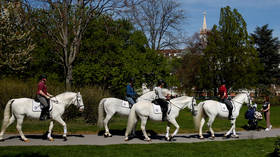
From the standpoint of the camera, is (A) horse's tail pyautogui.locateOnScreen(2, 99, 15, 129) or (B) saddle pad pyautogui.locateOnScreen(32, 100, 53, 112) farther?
(B) saddle pad pyautogui.locateOnScreen(32, 100, 53, 112)

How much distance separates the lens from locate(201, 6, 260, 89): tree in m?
40.5

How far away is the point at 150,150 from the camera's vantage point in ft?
33.5

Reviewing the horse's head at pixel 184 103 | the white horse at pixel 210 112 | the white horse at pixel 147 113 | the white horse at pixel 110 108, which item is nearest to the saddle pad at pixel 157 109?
the white horse at pixel 147 113

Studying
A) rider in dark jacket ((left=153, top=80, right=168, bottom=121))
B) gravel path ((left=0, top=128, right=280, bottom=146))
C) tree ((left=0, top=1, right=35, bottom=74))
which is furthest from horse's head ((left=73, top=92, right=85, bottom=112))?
tree ((left=0, top=1, right=35, bottom=74))

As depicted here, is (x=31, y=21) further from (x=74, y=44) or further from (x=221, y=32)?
(x=221, y=32)

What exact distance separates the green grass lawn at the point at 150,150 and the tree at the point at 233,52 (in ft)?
99.7

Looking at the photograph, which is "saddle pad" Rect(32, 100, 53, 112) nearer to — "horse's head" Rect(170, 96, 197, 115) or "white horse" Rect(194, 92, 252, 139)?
"horse's head" Rect(170, 96, 197, 115)

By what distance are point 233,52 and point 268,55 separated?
16.8 metres

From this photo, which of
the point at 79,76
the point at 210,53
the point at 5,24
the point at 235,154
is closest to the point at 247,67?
the point at 210,53

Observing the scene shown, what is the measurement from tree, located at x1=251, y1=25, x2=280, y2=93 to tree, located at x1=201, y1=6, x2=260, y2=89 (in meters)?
12.4

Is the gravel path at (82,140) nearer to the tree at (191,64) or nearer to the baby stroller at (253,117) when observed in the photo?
the baby stroller at (253,117)

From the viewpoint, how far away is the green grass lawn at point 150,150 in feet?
30.9

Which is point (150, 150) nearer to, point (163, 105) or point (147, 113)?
point (147, 113)

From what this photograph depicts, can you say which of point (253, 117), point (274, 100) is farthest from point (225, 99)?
point (274, 100)
